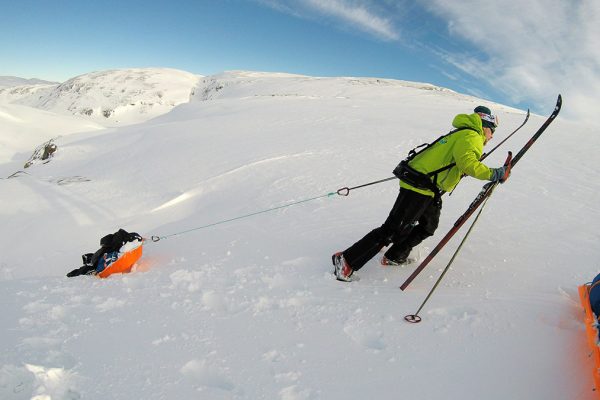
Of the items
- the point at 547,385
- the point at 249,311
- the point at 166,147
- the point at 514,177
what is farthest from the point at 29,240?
the point at 514,177

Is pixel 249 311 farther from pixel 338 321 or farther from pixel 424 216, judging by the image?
pixel 424 216

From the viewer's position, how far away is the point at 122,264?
5.32 meters

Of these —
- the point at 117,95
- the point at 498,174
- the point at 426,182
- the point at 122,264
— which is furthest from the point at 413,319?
the point at 117,95

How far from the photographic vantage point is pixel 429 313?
367 centimetres

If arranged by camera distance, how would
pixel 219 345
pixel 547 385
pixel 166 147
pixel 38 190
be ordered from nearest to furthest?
pixel 547 385
pixel 219 345
pixel 38 190
pixel 166 147

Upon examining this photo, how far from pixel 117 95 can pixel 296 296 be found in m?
130

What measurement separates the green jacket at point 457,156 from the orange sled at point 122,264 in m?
3.97

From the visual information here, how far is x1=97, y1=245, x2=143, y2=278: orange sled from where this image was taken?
5.24 m

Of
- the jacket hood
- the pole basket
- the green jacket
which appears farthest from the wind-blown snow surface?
the jacket hood

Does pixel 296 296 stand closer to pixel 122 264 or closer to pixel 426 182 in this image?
pixel 426 182

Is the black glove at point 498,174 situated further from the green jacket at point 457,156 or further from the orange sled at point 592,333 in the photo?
the orange sled at point 592,333

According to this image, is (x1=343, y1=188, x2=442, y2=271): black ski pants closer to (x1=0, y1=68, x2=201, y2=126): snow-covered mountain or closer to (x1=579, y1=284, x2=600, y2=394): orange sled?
(x1=579, y1=284, x2=600, y2=394): orange sled

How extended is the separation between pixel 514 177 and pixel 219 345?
7.66 metres

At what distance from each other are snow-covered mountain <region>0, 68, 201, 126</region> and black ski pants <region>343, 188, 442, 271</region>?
341ft
